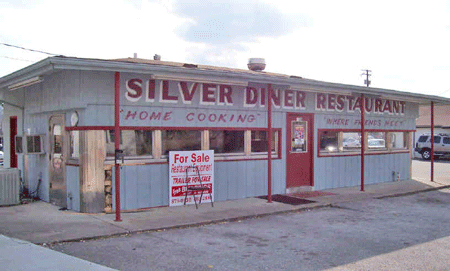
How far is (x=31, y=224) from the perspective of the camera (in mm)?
8195

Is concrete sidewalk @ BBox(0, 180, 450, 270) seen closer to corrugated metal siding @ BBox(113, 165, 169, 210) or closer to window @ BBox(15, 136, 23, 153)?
corrugated metal siding @ BBox(113, 165, 169, 210)

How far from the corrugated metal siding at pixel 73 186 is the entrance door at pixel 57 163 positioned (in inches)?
9.0

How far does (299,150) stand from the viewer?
504 inches

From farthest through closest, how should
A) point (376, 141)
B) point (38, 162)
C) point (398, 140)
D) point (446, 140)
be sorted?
point (446, 140) → point (398, 140) → point (376, 141) → point (38, 162)

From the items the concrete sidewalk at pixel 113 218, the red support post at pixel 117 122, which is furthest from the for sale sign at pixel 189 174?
the red support post at pixel 117 122

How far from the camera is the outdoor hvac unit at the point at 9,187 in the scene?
33.7 feet

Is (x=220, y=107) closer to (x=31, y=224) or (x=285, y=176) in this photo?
(x=285, y=176)

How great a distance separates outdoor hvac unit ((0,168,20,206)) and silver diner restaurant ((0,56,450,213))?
0.67 meters

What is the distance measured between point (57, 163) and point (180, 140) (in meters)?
2.96

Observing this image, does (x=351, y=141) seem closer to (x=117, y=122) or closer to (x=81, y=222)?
(x=117, y=122)

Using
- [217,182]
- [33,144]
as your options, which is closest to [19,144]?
[33,144]

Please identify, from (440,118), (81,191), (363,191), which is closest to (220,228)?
(81,191)

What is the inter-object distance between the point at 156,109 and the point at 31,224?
351 cm

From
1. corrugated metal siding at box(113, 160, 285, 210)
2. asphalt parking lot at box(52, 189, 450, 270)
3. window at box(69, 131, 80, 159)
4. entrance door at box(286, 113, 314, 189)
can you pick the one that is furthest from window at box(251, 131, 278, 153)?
window at box(69, 131, 80, 159)
